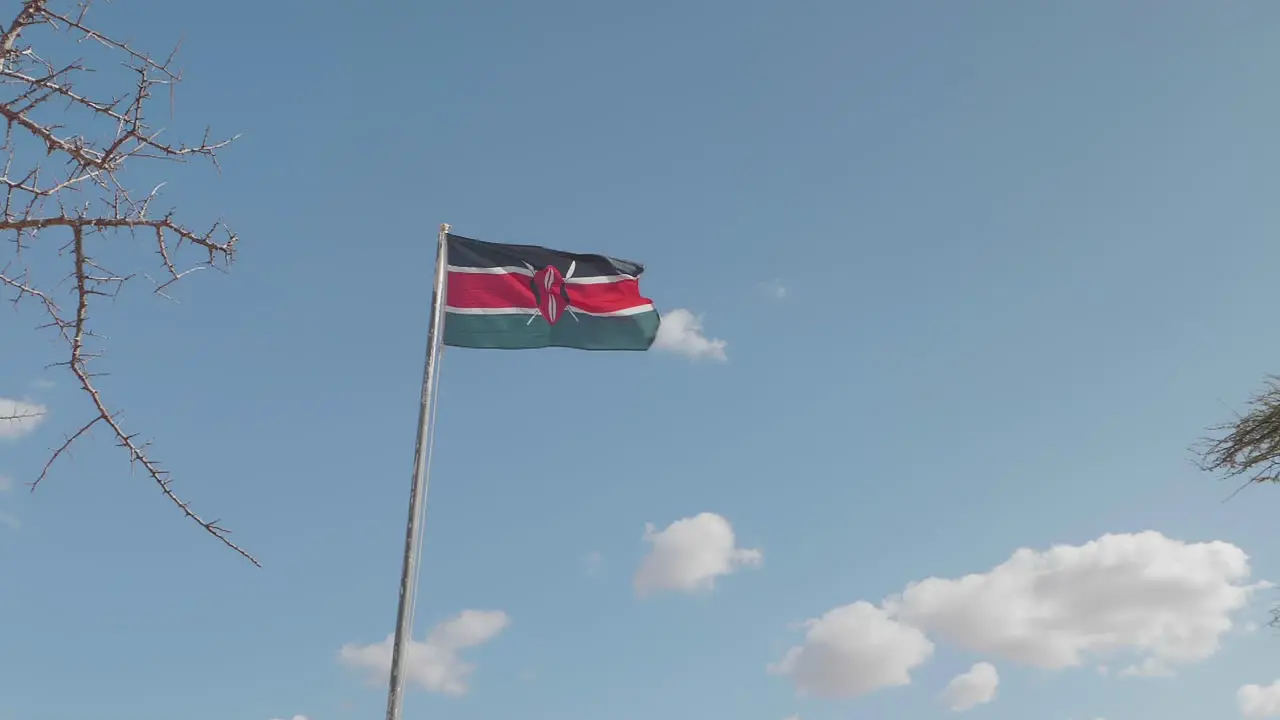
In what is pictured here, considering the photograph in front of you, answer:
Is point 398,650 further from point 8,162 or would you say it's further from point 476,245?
point 8,162

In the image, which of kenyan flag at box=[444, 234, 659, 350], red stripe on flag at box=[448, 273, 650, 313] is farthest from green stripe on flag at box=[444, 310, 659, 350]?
red stripe on flag at box=[448, 273, 650, 313]

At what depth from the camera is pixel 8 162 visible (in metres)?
5.17

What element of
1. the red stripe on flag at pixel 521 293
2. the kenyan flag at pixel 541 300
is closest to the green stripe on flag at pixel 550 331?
the kenyan flag at pixel 541 300

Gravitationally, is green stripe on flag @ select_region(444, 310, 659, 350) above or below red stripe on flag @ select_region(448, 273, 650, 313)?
below

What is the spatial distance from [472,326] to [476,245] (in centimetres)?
128

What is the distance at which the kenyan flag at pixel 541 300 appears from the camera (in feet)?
50.7

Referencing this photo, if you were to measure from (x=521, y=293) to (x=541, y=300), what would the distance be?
314 millimetres

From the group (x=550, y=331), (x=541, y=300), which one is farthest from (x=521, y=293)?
(x=550, y=331)

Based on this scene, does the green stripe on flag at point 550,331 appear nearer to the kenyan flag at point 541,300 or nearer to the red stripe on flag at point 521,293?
the kenyan flag at point 541,300

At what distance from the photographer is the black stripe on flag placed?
15773 millimetres

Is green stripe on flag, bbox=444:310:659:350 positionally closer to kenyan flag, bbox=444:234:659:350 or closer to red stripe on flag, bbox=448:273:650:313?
kenyan flag, bbox=444:234:659:350

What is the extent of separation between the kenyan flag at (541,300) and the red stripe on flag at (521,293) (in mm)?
14

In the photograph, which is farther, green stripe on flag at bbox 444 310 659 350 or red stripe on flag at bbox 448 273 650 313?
red stripe on flag at bbox 448 273 650 313

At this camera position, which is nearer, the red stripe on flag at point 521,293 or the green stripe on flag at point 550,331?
the green stripe on flag at point 550,331
